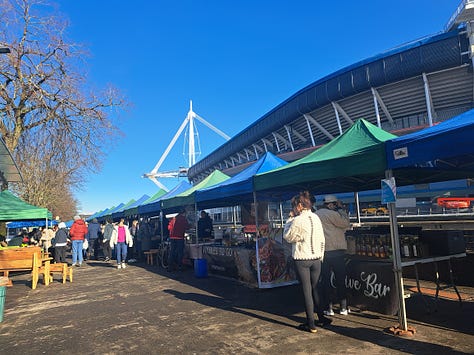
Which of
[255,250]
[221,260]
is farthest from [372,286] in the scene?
[221,260]

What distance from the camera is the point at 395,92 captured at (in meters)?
35.2

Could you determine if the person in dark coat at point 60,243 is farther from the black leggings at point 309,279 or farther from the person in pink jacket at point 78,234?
the black leggings at point 309,279

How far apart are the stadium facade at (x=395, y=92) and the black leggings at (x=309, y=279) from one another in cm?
3069

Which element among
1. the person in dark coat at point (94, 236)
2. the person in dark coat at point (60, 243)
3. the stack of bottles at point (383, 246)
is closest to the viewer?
the stack of bottles at point (383, 246)

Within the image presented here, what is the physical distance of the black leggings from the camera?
4.43 meters

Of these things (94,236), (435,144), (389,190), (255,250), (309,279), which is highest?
(435,144)

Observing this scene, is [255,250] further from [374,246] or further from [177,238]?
[177,238]

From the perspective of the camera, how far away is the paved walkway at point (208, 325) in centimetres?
405

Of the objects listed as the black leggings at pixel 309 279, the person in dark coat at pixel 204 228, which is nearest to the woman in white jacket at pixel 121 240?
the person in dark coat at pixel 204 228

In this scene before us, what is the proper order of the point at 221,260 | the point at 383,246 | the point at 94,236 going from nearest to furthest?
the point at 383,246 → the point at 221,260 → the point at 94,236

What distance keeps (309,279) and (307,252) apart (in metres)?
0.36

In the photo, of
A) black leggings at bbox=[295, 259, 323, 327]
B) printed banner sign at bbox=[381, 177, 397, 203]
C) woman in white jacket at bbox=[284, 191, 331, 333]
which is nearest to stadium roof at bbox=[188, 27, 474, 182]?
printed banner sign at bbox=[381, 177, 397, 203]

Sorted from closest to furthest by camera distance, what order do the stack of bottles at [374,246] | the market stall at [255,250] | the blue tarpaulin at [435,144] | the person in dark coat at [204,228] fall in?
the blue tarpaulin at [435,144] < the stack of bottles at [374,246] < the market stall at [255,250] < the person in dark coat at [204,228]

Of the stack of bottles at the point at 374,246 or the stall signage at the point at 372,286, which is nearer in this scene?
the stall signage at the point at 372,286
